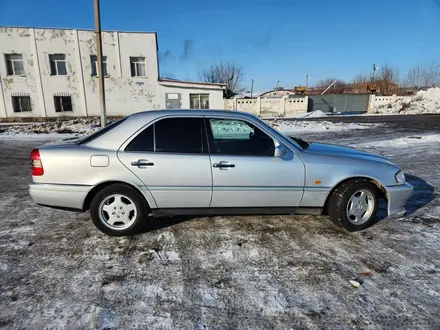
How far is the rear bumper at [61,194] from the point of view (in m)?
3.29

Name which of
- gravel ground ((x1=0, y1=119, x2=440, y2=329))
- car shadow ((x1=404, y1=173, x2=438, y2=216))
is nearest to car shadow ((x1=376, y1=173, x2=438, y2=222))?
car shadow ((x1=404, y1=173, x2=438, y2=216))

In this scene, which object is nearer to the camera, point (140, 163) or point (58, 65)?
point (140, 163)

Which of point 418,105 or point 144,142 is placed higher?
point 418,105

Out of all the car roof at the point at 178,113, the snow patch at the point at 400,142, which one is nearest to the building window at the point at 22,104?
the car roof at the point at 178,113

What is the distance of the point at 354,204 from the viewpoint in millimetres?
3562

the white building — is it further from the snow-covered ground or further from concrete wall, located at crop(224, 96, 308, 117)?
the snow-covered ground

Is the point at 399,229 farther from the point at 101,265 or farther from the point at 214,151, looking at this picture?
the point at 101,265

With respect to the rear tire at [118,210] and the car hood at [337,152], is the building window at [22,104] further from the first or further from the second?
the car hood at [337,152]

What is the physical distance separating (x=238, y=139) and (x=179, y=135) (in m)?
0.77

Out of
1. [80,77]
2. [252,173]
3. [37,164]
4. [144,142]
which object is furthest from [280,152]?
[80,77]

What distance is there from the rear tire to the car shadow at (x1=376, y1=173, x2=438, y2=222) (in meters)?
3.37

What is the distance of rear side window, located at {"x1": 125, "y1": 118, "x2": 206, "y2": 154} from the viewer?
3.33 meters

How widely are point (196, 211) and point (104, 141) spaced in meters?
1.44

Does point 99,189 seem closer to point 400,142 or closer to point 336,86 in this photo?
point 400,142
